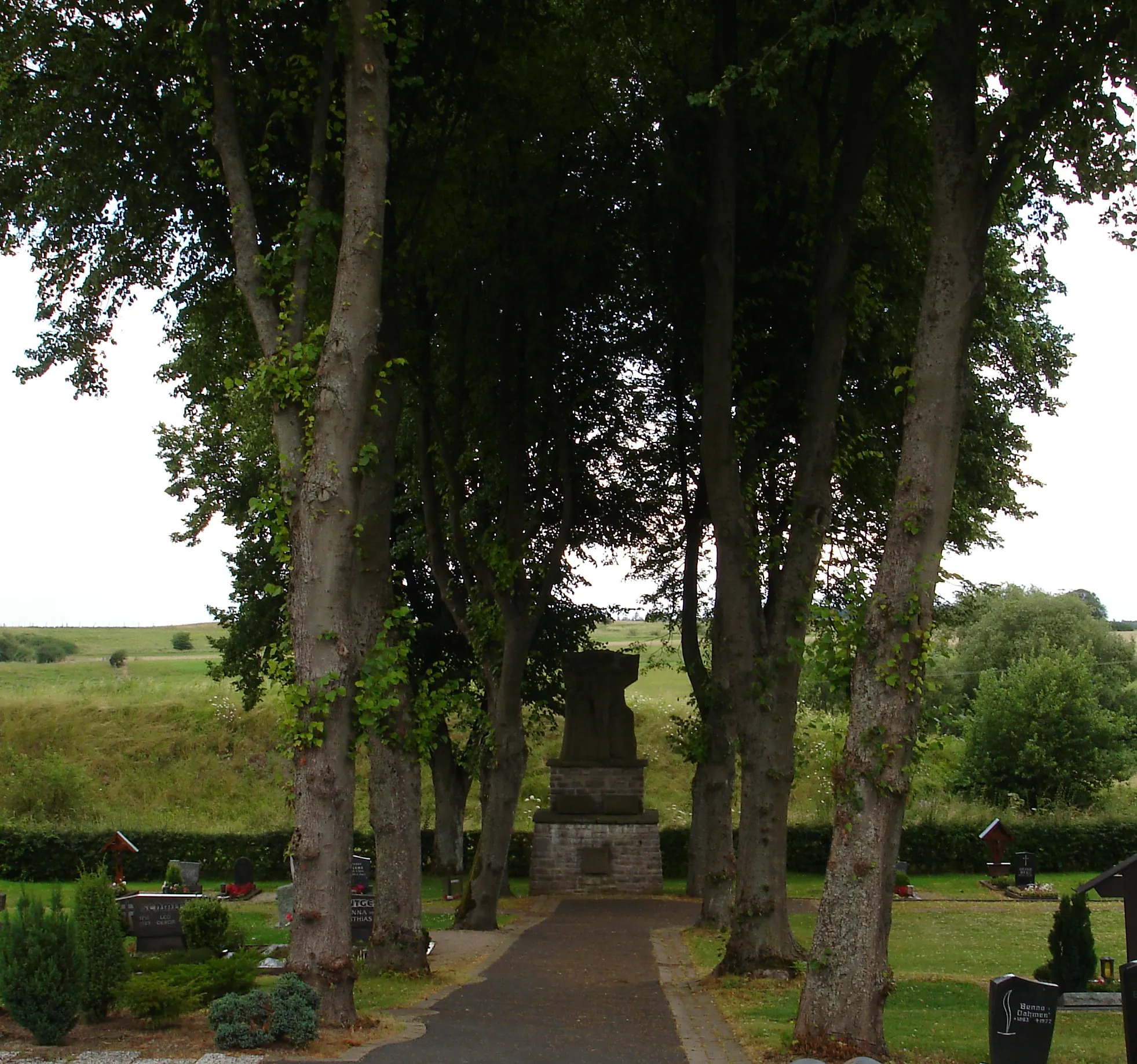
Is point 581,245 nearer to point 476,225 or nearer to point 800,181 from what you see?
point 476,225

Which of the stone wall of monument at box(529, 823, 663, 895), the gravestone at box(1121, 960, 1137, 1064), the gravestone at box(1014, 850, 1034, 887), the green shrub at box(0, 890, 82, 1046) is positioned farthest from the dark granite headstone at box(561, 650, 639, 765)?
the gravestone at box(1121, 960, 1137, 1064)

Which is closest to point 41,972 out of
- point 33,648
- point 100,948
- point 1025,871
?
point 100,948

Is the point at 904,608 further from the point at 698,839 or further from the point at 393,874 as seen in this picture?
the point at 698,839

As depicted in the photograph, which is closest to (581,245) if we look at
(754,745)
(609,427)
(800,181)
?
(800,181)

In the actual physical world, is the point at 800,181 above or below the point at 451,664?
above

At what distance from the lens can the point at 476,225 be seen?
60.0ft

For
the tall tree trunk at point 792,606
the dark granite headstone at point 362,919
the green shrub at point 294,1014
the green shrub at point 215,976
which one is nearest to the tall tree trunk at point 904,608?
the tall tree trunk at point 792,606

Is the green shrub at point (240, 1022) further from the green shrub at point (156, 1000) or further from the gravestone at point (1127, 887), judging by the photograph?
the gravestone at point (1127, 887)

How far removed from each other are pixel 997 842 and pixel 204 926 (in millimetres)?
23159

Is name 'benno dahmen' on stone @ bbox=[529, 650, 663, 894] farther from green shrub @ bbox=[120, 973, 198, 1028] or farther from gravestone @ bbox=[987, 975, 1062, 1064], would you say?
gravestone @ bbox=[987, 975, 1062, 1064]

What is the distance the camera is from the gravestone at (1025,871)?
2833 cm

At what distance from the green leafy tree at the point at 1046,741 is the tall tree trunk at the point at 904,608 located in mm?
32130

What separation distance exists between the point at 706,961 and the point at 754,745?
11.5 feet

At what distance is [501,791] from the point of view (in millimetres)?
20234
